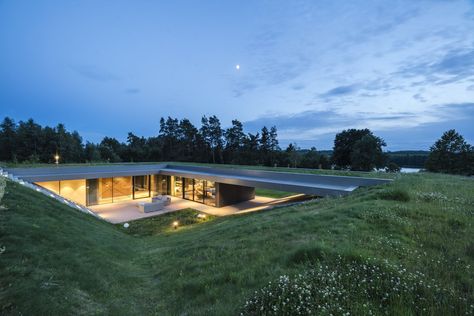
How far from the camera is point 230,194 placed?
20.4 metres

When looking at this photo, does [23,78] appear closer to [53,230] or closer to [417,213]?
[53,230]

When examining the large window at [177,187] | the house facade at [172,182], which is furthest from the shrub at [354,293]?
the large window at [177,187]

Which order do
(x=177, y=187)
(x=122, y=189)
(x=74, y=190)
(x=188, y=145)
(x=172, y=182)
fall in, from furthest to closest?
(x=188, y=145), (x=172, y=182), (x=177, y=187), (x=122, y=189), (x=74, y=190)

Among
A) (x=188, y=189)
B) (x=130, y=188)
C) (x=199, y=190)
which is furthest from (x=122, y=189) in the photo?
(x=199, y=190)

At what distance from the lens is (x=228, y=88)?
49.2 metres

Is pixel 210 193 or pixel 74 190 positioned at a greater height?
pixel 74 190

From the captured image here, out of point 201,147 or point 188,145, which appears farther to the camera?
point 201,147

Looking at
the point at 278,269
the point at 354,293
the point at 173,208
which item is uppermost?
the point at 354,293

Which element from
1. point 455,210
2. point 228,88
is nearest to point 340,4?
point 455,210

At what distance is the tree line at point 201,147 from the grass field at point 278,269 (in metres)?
32.9

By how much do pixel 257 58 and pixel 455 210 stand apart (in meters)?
25.3

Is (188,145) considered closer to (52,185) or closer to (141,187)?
(141,187)

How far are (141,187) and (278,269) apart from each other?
76.0 ft

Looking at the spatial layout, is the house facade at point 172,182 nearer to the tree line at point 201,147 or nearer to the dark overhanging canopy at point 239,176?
the dark overhanging canopy at point 239,176
